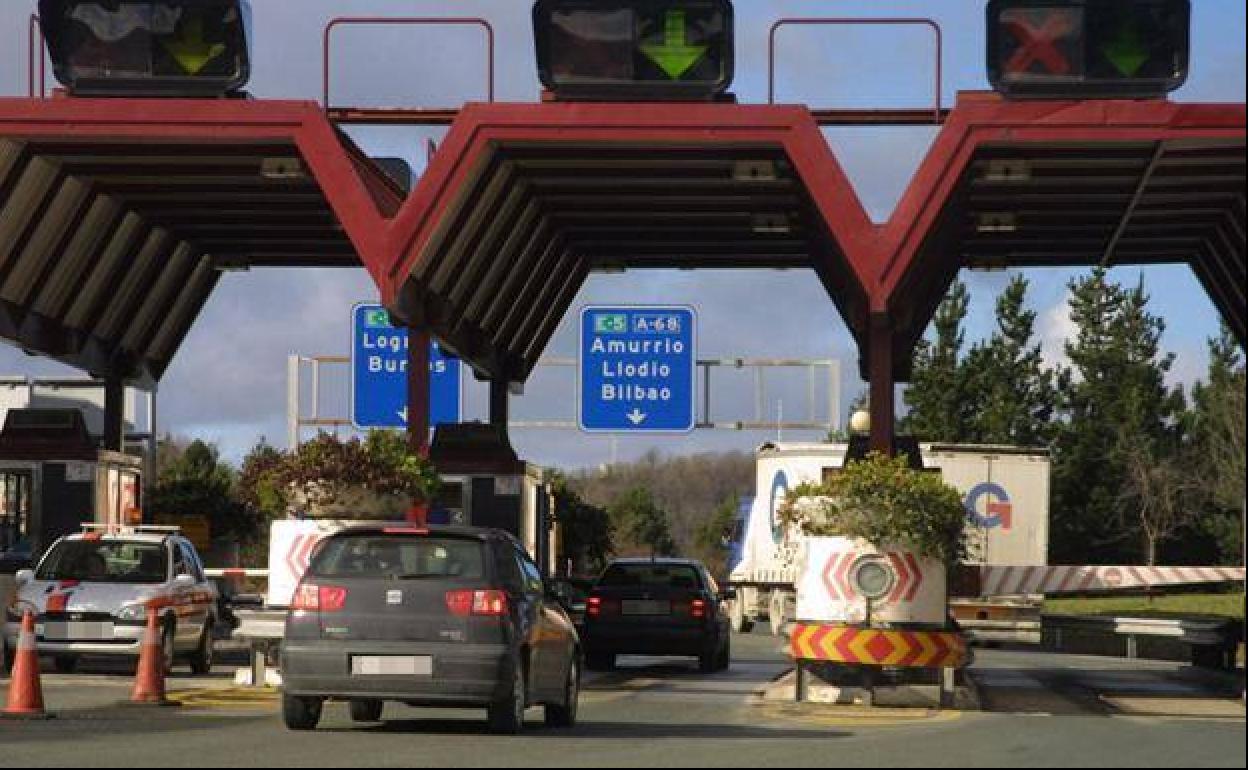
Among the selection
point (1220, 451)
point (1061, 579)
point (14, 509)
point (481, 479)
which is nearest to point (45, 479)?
point (14, 509)

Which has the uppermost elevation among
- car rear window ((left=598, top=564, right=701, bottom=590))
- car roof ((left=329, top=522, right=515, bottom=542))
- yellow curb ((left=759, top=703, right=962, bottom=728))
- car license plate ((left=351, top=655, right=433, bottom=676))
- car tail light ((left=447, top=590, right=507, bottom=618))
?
car roof ((left=329, top=522, right=515, bottom=542))

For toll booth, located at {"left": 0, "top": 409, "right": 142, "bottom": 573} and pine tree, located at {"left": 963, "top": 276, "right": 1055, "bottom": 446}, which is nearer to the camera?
toll booth, located at {"left": 0, "top": 409, "right": 142, "bottom": 573}

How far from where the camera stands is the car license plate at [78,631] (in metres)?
27.0

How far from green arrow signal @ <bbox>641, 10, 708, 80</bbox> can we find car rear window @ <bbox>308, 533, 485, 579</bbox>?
9941 mm

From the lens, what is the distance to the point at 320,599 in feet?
58.9

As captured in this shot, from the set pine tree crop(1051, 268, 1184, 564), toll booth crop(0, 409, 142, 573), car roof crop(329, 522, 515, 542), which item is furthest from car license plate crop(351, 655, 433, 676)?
pine tree crop(1051, 268, 1184, 564)

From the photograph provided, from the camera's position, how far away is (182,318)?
39.5 metres

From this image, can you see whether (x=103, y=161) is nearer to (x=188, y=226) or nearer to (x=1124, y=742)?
(x=188, y=226)

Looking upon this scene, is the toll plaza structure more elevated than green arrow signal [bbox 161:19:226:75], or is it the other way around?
green arrow signal [bbox 161:19:226:75]

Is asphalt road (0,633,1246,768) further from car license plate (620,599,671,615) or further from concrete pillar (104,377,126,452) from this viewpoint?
concrete pillar (104,377,126,452)

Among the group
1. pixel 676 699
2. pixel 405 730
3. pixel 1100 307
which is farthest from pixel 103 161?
pixel 1100 307

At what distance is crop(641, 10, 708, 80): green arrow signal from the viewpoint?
2703cm

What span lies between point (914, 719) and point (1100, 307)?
233 ft

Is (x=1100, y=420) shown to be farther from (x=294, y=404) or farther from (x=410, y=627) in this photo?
(x=410, y=627)
